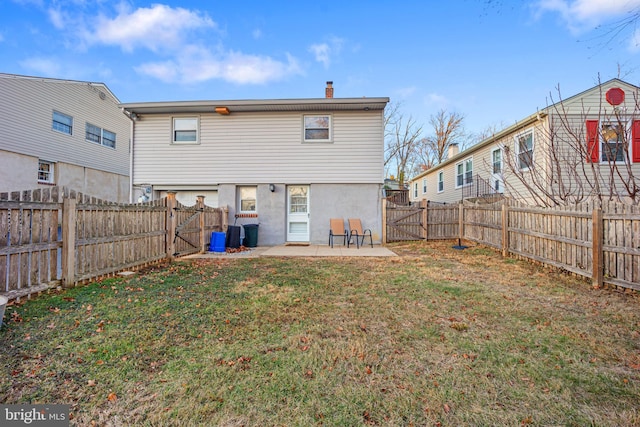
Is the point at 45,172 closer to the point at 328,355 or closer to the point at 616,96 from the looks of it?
the point at 328,355

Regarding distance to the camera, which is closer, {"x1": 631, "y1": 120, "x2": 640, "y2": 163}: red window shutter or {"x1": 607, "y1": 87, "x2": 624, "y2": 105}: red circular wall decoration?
{"x1": 607, "y1": 87, "x2": 624, "y2": 105}: red circular wall decoration

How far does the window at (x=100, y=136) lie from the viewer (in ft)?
50.8

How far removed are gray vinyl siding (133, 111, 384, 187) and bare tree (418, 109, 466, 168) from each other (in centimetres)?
2154

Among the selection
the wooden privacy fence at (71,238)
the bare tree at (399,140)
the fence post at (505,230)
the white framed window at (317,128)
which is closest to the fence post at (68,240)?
the wooden privacy fence at (71,238)

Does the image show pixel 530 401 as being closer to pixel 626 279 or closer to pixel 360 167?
pixel 626 279

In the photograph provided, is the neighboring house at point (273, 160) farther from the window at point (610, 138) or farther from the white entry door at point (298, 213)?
the window at point (610, 138)

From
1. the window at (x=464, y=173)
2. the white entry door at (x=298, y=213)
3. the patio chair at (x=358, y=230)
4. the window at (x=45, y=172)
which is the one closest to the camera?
the patio chair at (x=358, y=230)

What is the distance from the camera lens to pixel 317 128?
10562 mm

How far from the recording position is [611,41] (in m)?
4.03

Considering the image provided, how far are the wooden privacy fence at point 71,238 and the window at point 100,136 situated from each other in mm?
12378

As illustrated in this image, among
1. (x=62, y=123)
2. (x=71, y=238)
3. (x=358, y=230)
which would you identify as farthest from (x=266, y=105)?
(x=62, y=123)

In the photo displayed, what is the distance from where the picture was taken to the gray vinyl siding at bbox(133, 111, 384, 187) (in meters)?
10.4

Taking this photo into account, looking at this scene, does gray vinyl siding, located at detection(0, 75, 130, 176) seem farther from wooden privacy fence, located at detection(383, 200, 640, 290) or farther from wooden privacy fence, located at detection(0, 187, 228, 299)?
wooden privacy fence, located at detection(383, 200, 640, 290)

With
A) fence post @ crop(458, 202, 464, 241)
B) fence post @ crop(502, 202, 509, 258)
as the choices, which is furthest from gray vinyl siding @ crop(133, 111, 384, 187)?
fence post @ crop(502, 202, 509, 258)
